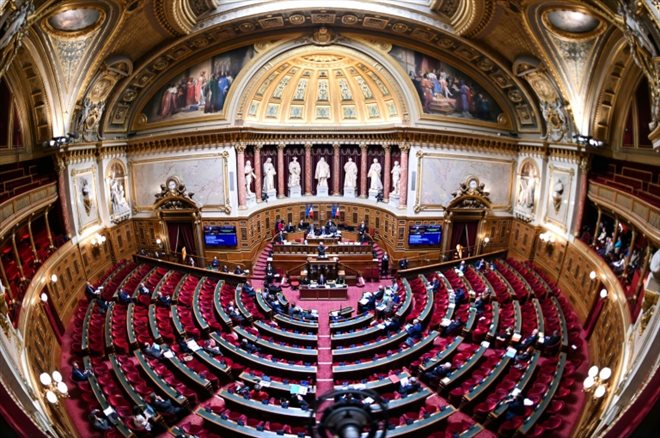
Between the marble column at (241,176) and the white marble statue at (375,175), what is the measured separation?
8.49 meters

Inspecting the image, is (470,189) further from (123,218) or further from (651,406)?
(123,218)

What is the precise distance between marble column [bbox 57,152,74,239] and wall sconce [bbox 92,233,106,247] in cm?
166

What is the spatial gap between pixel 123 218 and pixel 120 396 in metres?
14.5

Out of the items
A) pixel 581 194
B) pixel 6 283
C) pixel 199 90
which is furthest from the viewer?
pixel 199 90

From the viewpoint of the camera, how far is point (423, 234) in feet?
85.4

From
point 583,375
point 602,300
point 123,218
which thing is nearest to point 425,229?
point 602,300

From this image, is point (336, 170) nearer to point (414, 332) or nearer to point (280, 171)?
point (280, 171)

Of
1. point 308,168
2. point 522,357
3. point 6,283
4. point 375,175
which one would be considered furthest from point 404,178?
point 6,283

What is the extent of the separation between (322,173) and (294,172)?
6.32ft

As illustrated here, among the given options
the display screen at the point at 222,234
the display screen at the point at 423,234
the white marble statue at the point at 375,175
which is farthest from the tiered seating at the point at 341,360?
the white marble statue at the point at 375,175

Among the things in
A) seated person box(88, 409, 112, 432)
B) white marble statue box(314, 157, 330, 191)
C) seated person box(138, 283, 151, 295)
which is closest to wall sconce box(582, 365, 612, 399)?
seated person box(88, 409, 112, 432)

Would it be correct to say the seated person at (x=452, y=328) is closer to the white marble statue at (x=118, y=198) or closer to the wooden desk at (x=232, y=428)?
the wooden desk at (x=232, y=428)

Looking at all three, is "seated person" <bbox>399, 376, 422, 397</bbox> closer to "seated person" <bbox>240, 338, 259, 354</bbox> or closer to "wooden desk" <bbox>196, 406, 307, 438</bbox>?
"wooden desk" <bbox>196, 406, 307, 438</bbox>

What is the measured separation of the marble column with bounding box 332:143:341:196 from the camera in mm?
29633
